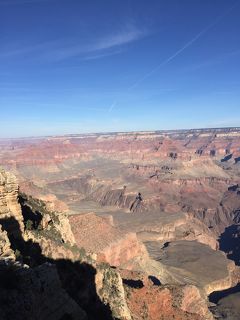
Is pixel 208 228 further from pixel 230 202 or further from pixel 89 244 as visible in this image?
pixel 89 244

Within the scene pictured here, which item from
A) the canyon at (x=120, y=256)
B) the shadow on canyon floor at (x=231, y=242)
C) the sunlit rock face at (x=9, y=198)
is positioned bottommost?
the shadow on canyon floor at (x=231, y=242)

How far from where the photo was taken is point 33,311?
52.4 feet

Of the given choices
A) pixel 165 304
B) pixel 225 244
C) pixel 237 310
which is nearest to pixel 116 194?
pixel 225 244

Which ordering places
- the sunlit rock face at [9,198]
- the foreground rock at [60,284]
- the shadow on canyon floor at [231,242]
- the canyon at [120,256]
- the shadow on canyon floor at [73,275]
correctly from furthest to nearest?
1. the shadow on canyon floor at [231,242]
2. the shadow on canyon floor at [73,275]
3. the sunlit rock face at [9,198]
4. the canyon at [120,256]
5. the foreground rock at [60,284]

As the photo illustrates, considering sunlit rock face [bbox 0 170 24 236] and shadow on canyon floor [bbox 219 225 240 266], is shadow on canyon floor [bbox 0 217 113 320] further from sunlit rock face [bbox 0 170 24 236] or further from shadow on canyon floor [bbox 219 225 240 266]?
shadow on canyon floor [bbox 219 225 240 266]

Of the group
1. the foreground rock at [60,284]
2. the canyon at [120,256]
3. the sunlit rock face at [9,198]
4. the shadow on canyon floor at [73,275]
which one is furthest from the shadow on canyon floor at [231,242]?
the sunlit rock face at [9,198]

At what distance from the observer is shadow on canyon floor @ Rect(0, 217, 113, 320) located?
1014 inches

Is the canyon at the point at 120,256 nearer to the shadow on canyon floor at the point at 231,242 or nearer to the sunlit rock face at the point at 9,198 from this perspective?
the sunlit rock face at the point at 9,198

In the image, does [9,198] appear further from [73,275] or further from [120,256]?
[120,256]

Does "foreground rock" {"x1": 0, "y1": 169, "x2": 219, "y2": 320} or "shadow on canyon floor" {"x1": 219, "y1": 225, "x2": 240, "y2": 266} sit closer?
"foreground rock" {"x1": 0, "y1": 169, "x2": 219, "y2": 320}

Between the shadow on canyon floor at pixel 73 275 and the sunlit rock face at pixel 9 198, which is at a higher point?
the sunlit rock face at pixel 9 198

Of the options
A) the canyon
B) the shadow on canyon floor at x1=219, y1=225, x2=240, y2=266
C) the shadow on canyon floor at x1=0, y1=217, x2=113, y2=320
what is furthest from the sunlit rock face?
the shadow on canyon floor at x1=219, y1=225, x2=240, y2=266

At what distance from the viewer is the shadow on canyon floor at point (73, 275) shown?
84.5ft

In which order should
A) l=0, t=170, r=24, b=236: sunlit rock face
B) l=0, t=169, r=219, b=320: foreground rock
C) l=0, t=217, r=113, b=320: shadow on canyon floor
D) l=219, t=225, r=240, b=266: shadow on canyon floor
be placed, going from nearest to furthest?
1. l=0, t=169, r=219, b=320: foreground rock
2. l=0, t=170, r=24, b=236: sunlit rock face
3. l=0, t=217, r=113, b=320: shadow on canyon floor
4. l=219, t=225, r=240, b=266: shadow on canyon floor
